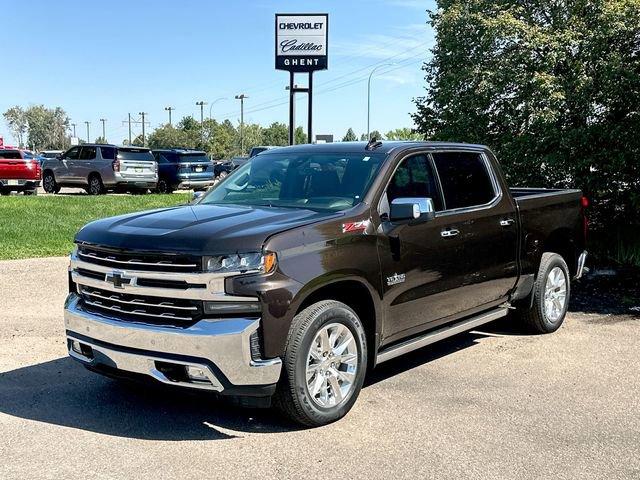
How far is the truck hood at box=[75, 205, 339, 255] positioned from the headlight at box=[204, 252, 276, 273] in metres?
0.04

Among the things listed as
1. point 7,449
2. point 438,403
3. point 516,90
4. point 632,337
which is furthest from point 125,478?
point 516,90

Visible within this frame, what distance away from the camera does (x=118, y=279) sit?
431cm

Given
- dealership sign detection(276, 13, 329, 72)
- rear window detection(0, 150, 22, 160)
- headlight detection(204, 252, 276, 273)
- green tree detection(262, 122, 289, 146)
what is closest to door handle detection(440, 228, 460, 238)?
headlight detection(204, 252, 276, 273)

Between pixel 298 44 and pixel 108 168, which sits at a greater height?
pixel 298 44

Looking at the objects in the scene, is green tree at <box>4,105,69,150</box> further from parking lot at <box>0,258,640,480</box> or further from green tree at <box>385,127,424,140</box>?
parking lot at <box>0,258,640,480</box>

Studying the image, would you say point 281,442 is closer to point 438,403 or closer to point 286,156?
point 438,403

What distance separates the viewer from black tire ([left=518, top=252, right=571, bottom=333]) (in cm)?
674

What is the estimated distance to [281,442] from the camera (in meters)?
4.22

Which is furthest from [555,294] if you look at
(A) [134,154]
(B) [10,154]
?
(B) [10,154]

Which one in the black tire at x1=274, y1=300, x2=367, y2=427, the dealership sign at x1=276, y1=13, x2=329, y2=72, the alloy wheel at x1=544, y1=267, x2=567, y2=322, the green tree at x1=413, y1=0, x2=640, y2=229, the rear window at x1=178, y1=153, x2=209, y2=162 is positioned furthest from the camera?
the rear window at x1=178, y1=153, x2=209, y2=162

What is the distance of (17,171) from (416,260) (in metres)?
21.9

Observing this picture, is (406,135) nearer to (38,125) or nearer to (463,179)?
(463,179)

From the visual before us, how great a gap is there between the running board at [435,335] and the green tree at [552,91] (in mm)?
5227

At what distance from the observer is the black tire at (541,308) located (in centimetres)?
674
